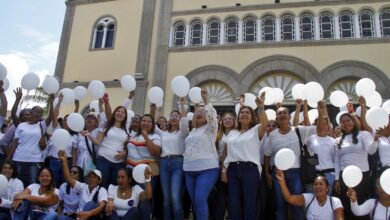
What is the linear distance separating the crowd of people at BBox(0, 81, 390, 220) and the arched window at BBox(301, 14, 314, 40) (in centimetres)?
796

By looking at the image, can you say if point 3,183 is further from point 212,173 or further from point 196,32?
point 196,32

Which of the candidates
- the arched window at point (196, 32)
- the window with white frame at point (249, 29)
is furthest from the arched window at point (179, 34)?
the window with white frame at point (249, 29)

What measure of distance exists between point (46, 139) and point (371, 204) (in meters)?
4.78

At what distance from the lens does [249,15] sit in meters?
13.1

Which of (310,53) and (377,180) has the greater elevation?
(310,53)

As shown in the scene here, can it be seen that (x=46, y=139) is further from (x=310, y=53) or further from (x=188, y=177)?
(x=310, y=53)

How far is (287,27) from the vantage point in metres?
12.6

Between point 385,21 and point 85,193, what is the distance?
11.6m

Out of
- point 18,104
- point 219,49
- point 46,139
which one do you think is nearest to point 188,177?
point 46,139

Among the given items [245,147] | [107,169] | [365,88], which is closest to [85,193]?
[107,169]

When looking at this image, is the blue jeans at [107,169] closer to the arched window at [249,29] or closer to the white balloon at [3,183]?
the white balloon at [3,183]

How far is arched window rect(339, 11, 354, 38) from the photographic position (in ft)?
39.4

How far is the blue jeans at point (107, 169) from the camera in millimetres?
4914

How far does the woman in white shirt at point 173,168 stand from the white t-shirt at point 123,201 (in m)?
0.37
